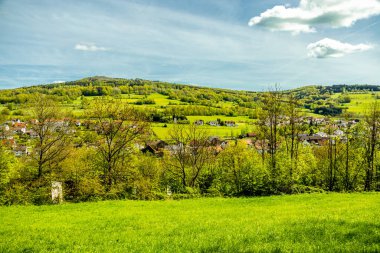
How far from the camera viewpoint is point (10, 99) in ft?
465

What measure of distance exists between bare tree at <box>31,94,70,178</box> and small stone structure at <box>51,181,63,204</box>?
2.01 metres

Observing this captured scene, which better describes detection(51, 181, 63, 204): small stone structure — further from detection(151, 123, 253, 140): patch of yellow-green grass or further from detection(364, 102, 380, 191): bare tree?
detection(151, 123, 253, 140): patch of yellow-green grass

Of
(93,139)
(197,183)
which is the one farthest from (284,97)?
(93,139)

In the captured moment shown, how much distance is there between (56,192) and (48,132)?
6409 mm

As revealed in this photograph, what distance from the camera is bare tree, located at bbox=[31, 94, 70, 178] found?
30625 mm

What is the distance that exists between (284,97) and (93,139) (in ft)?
80.8

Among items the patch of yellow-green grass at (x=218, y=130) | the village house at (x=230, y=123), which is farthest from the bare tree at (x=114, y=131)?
the village house at (x=230, y=123)

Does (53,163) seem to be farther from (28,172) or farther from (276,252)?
(276,252)

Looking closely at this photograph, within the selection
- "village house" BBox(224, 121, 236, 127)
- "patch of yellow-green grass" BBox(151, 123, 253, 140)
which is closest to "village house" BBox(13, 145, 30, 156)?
"patch of yellow-green grass" BBox(151, 123, 253, 140)

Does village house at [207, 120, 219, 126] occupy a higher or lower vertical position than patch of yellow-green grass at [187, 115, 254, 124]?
lower

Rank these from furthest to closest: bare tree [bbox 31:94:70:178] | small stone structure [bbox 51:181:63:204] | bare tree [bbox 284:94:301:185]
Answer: bare tree [bbox 284:94:301:185] → small stone structure [bbox 51:181:63:204] → bare tree [bbox 31:94:70:178]

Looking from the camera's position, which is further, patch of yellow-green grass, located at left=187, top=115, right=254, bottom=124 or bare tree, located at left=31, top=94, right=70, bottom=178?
patch of yellow-green grass, located at left=187, top=115, right=254, bottom=124

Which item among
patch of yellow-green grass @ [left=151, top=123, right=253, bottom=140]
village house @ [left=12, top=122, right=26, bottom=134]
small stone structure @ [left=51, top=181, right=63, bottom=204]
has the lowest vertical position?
patch of yellow-green grass @ [left=151, top=123, right=253, bottom=140]

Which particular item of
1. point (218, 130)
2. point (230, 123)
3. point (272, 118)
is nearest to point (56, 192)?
point (272, 118)
